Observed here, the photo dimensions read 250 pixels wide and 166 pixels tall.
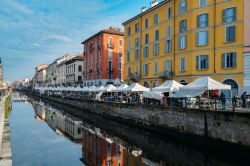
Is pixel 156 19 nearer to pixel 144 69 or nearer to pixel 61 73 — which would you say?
pixel 144 69

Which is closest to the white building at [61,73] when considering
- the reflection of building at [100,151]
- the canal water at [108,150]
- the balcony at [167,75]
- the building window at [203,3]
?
the balcony at [167,75]

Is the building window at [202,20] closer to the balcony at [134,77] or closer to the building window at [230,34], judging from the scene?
the building window at [230,34]

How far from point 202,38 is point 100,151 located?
801 inches

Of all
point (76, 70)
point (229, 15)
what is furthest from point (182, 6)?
point (76, 70)

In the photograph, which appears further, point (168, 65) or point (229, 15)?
point (168, 65)

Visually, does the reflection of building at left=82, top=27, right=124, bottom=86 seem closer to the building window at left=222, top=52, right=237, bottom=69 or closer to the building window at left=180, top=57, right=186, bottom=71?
the building window at left=180, top=57, right=186, bottom=71

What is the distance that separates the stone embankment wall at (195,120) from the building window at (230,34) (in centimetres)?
1283

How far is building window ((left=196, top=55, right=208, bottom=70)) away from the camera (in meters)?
32.7

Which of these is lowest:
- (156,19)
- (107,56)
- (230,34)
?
(230,34)

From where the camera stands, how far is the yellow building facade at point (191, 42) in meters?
30.4

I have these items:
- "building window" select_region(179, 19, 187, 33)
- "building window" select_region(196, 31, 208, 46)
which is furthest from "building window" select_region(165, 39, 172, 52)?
"building window" select_region(196, 31, 208, 46)

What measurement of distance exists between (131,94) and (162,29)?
10.9m

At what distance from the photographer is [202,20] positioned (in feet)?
109

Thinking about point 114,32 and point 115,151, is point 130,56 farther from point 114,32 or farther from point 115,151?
point 115,151
